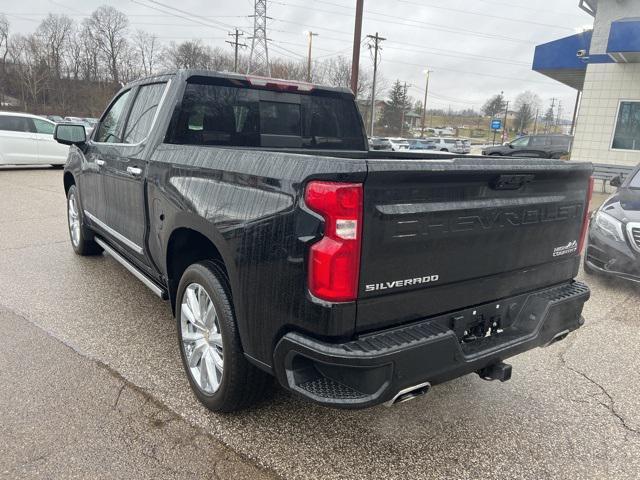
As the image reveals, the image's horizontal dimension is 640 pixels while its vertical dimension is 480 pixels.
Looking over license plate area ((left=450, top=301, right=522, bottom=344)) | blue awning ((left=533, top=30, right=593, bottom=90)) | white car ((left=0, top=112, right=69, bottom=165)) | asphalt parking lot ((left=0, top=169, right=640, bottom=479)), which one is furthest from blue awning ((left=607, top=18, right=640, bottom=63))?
white car ((left=0, top=112, right=69, bottom=165))

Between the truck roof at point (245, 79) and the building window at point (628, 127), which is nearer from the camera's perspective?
the truck roof at point (245, 79)

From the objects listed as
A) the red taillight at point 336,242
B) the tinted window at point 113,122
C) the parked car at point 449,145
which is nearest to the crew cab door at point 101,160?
the tinted window at point 113,122

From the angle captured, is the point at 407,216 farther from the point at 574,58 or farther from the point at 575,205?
the point at 574,58

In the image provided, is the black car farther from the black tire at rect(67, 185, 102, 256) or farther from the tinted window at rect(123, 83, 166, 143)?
the black tire at rect(67, 185, 102, 256)

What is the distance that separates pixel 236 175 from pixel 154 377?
5.13 feet

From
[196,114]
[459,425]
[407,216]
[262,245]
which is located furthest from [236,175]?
[459,425]

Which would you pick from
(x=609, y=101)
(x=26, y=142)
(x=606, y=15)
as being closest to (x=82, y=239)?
(x=26, y=142)

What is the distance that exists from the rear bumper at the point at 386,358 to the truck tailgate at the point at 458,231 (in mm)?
71

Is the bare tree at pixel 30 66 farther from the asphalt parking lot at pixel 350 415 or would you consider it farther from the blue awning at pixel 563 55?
the asphalt parking lot at pixel 350 415

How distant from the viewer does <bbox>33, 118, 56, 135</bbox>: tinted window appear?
48.6 ft

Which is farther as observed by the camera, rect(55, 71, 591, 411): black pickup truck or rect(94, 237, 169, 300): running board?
rect(94, 237, 169, 300): running board

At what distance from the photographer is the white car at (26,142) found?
1419 centimetres

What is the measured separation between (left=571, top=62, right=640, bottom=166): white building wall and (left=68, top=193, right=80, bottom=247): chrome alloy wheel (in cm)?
1391

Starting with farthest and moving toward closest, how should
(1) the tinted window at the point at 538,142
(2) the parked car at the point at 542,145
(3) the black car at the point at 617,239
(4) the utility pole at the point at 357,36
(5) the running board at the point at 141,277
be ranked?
(1) the tinted window at the point at 538,142 → (2) the parked car at the point at 542,145 → (4) the utility pole at the point at 357,36 → (3) the black car at the point at 617,239 → (5) the running board at the point at 141,277
